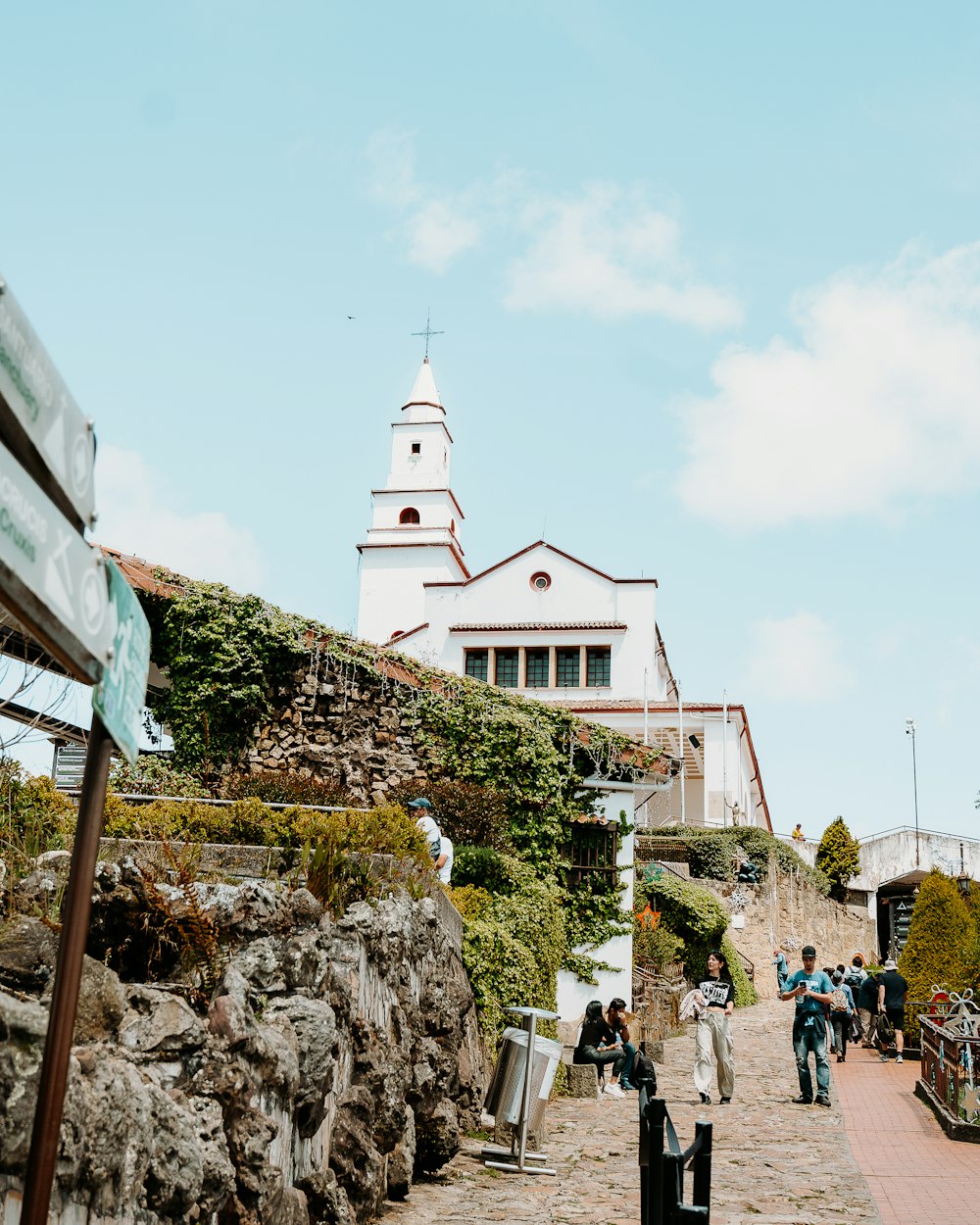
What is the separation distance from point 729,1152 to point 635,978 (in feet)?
28.5

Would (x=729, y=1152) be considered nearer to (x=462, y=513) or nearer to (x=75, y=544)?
(x=75, y=544)

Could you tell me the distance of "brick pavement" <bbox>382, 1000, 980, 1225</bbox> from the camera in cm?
825

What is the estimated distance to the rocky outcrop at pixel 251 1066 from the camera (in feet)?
14.6

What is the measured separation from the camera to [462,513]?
5356cm

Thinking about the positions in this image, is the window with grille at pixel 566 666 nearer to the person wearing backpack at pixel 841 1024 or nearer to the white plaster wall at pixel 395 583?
the white plaster wall at pixel 395 583

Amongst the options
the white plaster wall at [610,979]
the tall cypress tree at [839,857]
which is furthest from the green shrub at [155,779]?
the tall cypress tree at [839,857]

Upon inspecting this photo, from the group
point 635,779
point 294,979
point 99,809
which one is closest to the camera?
point 99,809

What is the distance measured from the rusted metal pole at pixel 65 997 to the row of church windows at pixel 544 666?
3781cm

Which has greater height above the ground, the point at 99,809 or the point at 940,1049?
the point at 99,809

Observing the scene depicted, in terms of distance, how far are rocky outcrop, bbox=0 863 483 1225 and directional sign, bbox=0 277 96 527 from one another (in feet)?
6.11

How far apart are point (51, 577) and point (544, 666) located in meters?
39.1

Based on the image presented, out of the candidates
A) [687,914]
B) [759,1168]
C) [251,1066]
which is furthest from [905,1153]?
[687,914]

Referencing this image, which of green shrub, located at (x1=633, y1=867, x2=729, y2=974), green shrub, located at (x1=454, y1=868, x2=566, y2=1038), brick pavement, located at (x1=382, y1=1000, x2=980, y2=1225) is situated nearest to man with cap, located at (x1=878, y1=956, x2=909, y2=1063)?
brick pavement, located at (x1=382, y1=1000, x2=980, y2=1225)

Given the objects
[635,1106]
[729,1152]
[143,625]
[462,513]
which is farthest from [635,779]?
[462,513]
